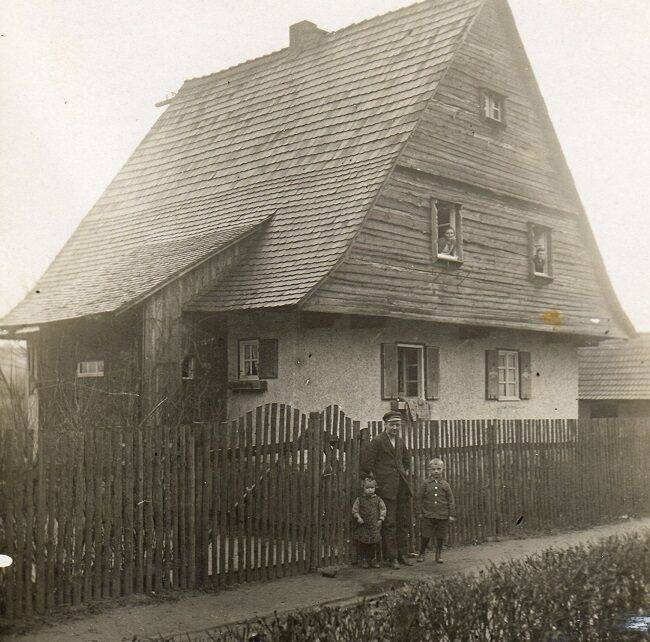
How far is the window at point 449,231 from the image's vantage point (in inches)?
656

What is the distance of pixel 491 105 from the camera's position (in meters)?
18.2

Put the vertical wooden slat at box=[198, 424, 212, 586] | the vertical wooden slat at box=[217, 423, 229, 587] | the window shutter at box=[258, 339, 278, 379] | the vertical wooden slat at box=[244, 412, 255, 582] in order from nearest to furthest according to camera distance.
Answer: the vertical wooden slat at box=[198, 424, 212, 586] → the vertical wooden slat at box=[217, 423, 229, 587] → the vertical wooden slat at box=[244, 412, 255, 582] → the window shutter at box=[258, 339, 278, 379]

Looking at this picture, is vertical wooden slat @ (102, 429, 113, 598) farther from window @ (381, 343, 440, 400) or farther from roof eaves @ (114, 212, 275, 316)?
window @ (381, 343, 440, 400)

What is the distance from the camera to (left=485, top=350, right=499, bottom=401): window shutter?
58.9 ft

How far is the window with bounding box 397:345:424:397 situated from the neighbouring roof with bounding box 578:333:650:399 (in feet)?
42.8

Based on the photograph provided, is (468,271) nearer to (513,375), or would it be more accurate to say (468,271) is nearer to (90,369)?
(513,375)

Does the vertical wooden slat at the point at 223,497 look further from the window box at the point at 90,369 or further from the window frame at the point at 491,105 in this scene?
the window frame at the point at 491,105

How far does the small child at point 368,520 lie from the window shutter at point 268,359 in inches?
181

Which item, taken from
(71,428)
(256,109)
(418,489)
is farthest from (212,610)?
(256,109)

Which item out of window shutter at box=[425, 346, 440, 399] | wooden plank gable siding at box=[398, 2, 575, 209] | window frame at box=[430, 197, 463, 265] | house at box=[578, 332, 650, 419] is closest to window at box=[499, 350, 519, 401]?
window shutter at box=[425, 346, 440, 399]

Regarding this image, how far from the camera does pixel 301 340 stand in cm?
1471

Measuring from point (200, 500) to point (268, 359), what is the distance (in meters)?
6.01

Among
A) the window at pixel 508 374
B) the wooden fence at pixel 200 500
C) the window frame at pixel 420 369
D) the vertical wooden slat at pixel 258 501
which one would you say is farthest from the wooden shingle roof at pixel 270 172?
the window at pixel 508 374

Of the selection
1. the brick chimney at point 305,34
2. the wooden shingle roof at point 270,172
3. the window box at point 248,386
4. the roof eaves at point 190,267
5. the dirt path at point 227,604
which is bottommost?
the dirt path at point 227,604
